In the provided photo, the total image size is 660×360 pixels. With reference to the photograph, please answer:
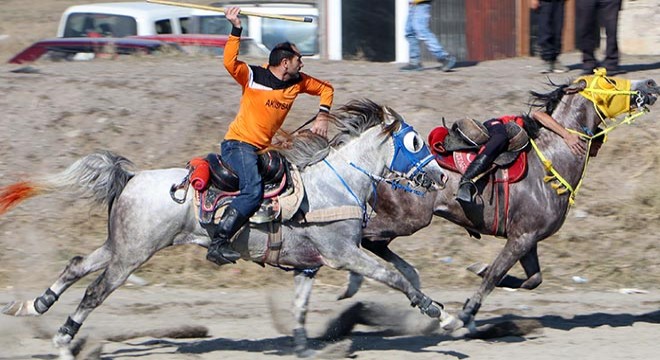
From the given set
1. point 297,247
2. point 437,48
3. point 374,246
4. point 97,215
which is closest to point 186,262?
point 97,215

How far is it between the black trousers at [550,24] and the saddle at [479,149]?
5611mm

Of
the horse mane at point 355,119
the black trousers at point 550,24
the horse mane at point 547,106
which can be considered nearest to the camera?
the horse mane at point 355,119

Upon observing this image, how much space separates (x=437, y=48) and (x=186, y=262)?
5.36m

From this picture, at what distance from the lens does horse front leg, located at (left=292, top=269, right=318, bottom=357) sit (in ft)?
28.8

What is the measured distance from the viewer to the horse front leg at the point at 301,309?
28.8 ft

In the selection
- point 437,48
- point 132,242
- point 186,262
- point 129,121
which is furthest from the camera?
point 437,48

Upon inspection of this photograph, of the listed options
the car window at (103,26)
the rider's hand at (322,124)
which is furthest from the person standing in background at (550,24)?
the rider's hand at (322,124)

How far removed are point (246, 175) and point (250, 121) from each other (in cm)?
41

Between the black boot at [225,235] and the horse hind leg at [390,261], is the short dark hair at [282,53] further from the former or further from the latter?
the horse hind leg at [390,261]

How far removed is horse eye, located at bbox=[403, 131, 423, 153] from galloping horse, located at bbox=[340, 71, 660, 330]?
3.73 ft

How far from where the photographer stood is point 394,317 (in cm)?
989

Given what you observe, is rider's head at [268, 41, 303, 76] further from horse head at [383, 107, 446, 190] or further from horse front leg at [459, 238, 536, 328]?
horse front leg at [459, 238, 536, 328]

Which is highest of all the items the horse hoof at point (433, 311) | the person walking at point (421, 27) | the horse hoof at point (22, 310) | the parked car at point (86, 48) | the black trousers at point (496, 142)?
the person walking at point (421, 27)

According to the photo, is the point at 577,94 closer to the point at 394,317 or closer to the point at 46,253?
the point at 394,317
